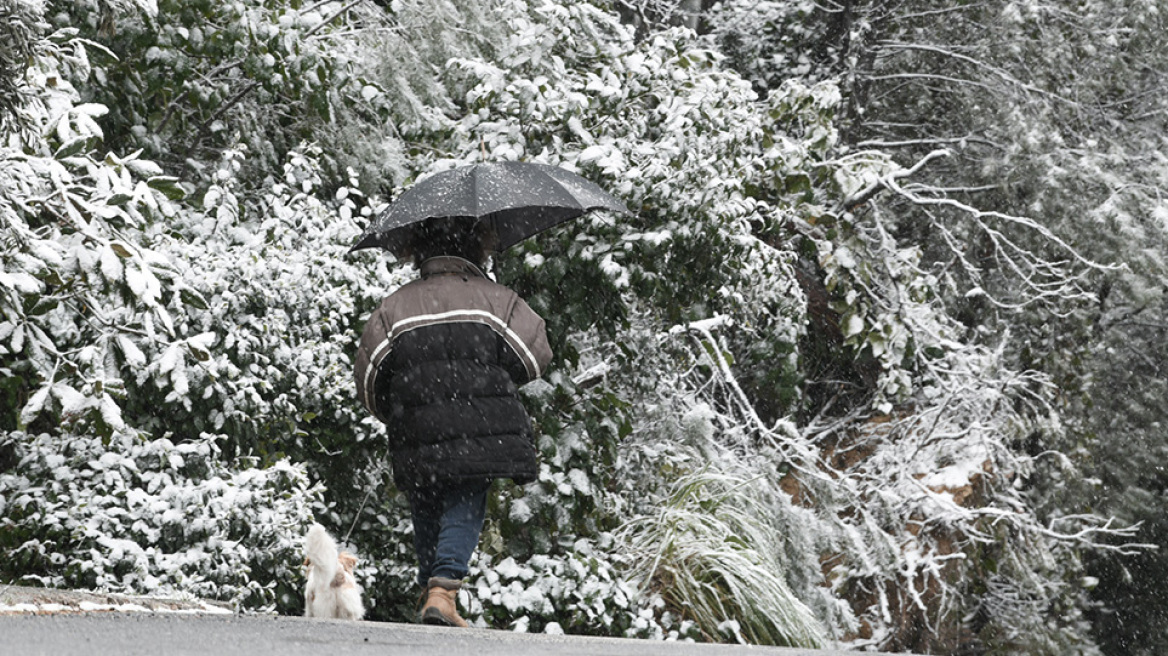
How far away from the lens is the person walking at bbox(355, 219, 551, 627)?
441 cm

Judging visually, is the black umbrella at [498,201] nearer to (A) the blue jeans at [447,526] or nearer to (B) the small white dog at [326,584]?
(A) the blue jeans at [447,526]

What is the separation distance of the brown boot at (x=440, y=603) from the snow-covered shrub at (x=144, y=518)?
1058 millimetres

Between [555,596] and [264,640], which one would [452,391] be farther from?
[555,596]

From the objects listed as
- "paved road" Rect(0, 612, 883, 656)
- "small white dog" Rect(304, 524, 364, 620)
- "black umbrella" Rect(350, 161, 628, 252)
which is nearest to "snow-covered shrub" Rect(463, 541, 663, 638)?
"small white dog" Rect(304, 524, 364, 620)

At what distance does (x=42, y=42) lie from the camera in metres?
4.79

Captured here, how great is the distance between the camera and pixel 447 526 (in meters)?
4.46

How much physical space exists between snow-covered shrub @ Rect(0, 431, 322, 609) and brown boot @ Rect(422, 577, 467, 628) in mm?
1058

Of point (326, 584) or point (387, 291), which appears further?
point (387, 291)

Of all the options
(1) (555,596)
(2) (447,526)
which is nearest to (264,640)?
(2) (447,526)

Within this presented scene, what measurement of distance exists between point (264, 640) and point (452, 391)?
1.57 meters

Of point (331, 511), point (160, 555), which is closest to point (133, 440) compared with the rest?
point (160, 555)

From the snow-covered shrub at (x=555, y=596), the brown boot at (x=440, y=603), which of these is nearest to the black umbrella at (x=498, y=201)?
the brown boot at (x=440, y=603)

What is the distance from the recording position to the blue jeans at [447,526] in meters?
4.40

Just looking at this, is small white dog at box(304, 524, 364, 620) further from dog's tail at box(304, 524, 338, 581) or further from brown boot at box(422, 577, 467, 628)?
brown boot at box(422, 577, 467, 628)
